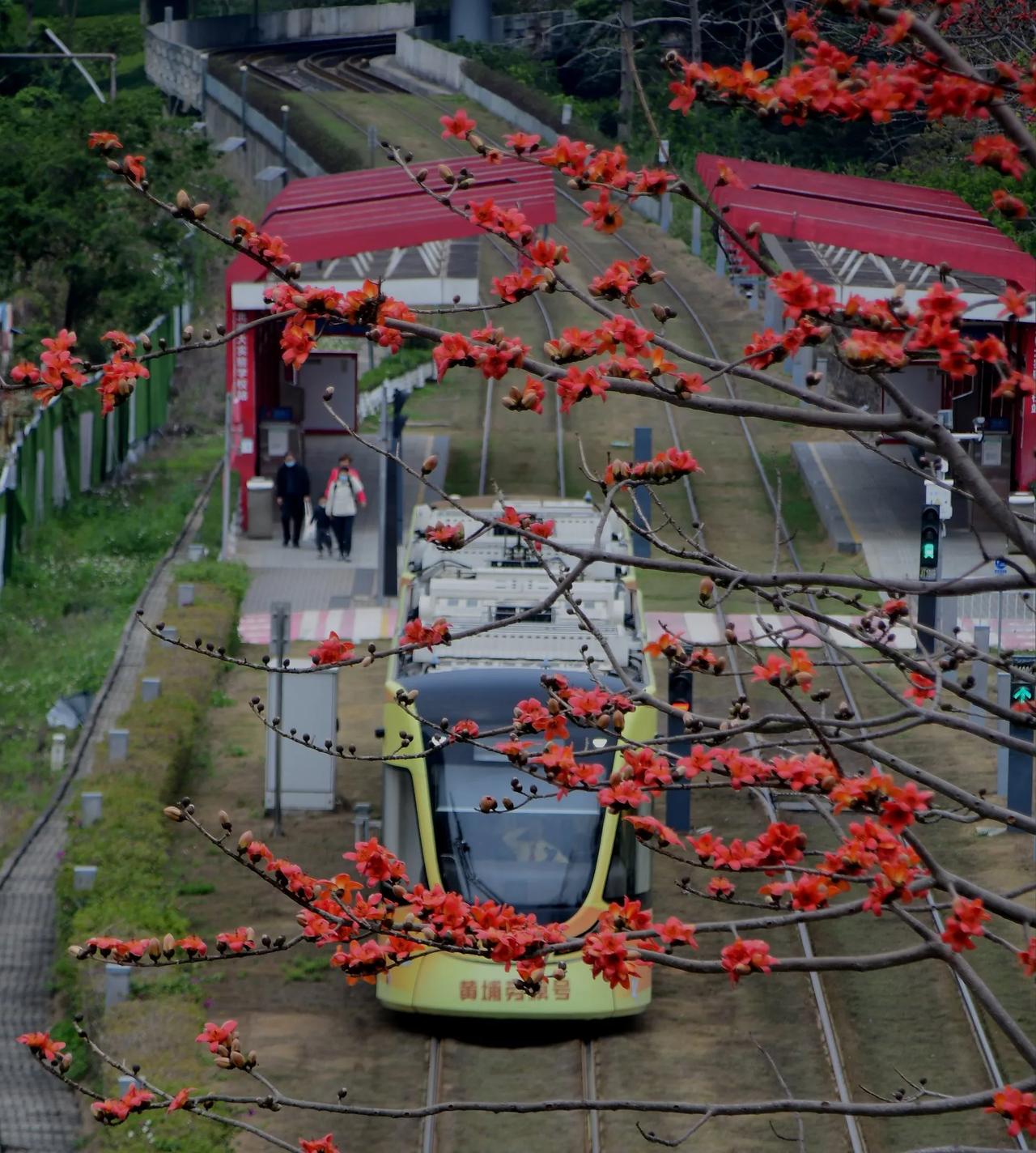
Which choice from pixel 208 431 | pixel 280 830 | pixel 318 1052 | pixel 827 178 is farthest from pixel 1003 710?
pixel 208 431

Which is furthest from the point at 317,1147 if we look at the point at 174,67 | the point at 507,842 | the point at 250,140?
the point at 174,67

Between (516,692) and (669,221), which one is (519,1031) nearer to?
(516,692)

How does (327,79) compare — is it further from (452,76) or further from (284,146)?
(284,146)

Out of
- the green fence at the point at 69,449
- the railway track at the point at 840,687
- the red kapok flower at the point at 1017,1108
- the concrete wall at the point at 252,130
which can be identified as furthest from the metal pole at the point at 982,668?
the concrete wall at the point at 252,130

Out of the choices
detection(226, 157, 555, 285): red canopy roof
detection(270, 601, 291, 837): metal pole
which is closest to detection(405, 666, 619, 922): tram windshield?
detection(270, 601, 291, 837): metal pole

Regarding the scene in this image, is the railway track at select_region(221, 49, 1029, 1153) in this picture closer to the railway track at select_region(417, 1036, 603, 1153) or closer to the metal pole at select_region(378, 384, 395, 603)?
the railway track at select_region(417, 1036, 603, 1153)
